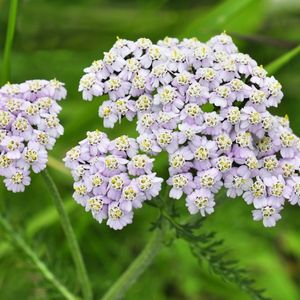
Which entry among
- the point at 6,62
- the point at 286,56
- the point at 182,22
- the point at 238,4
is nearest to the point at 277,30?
the point at 182,22

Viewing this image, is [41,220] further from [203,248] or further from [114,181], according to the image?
[114,181]

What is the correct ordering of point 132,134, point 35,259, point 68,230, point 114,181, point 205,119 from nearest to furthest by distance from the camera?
point 114,181 < point 205,119 < point 68,230 < point 35,259 < point 132,134

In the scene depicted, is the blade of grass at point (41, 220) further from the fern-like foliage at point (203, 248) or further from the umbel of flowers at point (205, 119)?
the umbel of flowers at point (205, 119)

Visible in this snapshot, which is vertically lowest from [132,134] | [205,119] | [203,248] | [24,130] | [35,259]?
[35,259]

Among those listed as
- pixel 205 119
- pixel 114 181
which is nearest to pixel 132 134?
pixel 205 119

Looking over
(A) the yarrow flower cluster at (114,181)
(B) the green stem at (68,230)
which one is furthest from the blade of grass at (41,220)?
(A) the yarrow flower cluster at (114,181)

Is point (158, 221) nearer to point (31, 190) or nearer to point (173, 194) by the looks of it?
point (173, 194)
